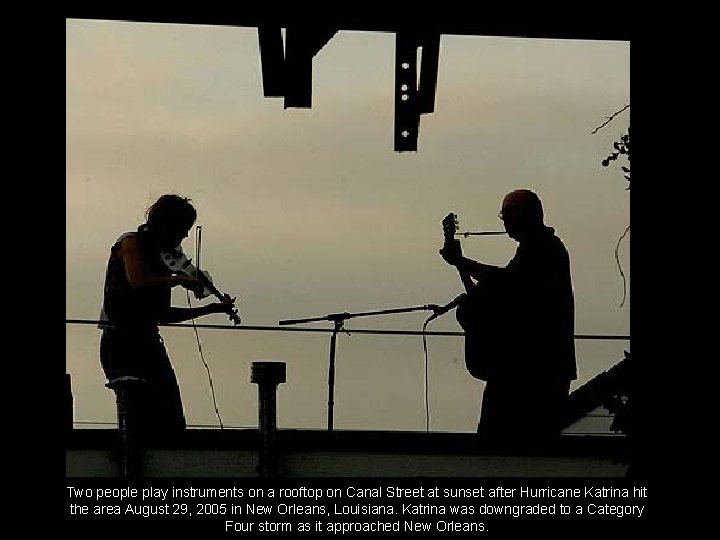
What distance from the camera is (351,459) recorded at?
6.81 meters

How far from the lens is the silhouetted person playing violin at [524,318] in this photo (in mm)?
6383

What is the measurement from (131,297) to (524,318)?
1634 mm

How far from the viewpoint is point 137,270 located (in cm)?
639

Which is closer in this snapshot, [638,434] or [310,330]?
[638,434]

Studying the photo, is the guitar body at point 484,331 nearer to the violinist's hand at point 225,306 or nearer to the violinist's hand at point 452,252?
the violinist's hand at point 452,252

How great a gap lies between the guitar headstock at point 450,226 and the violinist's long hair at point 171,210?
42.9 inches

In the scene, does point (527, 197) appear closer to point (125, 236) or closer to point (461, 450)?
point (461, 450)

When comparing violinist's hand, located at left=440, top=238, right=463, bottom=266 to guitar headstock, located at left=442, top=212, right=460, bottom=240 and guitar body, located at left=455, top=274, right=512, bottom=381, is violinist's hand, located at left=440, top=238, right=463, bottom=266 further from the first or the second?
guitar body, located at left=455, top=274, right=512, bottom=381

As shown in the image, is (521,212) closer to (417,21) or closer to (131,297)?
(131,297)

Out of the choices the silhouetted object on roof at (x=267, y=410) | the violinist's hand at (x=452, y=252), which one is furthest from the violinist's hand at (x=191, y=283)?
the violinist's hand at (x=452, y=252)

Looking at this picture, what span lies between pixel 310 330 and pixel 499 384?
110 centimetres

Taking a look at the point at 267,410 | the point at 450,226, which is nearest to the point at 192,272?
the point at 267,410

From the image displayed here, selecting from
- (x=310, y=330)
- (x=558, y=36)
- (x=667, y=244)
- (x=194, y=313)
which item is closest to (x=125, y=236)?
(x=194, y=313)

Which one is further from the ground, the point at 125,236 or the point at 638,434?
the point at 125,236
